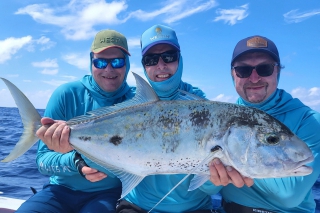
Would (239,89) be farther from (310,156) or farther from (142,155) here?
(142,155)

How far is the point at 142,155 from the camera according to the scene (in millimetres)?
3012

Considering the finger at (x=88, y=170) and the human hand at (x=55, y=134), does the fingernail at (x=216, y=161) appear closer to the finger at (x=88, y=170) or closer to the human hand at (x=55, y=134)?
the finger at (x=88, y=170)

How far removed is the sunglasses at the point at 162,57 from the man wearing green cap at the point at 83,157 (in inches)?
24.1

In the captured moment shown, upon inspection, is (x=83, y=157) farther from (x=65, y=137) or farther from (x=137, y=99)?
(x=137, y=99)

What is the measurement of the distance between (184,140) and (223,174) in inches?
21.0

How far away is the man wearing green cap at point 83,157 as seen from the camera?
154 inches

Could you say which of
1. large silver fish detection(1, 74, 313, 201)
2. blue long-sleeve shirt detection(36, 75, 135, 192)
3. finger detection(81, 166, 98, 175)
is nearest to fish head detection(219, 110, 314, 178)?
large silver fish detection(1, 74, 313, 201)

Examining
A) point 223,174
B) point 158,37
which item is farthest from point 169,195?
point 158,37

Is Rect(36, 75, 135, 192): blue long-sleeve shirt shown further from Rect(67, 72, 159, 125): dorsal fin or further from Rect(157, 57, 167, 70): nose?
Rect(67, 72, 159, 125): dorsal fin

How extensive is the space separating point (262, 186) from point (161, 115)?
1.49 meters

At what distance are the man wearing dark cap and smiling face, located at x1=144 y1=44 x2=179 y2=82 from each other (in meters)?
0.90

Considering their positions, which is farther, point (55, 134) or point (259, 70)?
point (259, 70)

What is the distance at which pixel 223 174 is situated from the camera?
2904mm

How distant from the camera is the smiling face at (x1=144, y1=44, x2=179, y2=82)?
4070 millimetres
